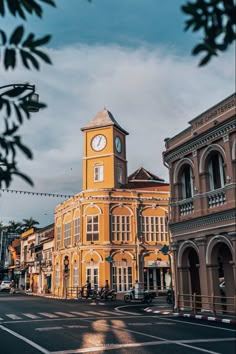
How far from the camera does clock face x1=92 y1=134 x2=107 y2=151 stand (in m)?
39.9

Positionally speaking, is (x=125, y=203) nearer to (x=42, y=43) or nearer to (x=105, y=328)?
(x=105, y=328)

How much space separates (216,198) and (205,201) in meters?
0.67

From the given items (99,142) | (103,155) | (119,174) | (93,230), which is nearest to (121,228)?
(93,230)

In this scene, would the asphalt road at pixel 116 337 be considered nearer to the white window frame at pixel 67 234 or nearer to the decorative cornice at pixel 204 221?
the decorative cornice at pixel 204 221

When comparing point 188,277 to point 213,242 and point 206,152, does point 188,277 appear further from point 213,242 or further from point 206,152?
point 206,152

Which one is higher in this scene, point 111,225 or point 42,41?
point 111,225

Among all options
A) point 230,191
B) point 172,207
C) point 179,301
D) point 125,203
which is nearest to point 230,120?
point 230,191

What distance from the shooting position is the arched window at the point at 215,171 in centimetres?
1708

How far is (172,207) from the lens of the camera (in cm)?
1970

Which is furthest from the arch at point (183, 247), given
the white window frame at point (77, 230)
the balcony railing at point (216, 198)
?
the white window frame at point (77, 230)

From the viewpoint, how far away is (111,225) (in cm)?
3619

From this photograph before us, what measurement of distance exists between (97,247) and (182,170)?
59.4 feet

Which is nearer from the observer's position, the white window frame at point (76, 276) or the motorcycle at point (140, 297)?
the motorcycle at point (140, 297)

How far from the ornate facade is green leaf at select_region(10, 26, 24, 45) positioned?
44.7 ft
